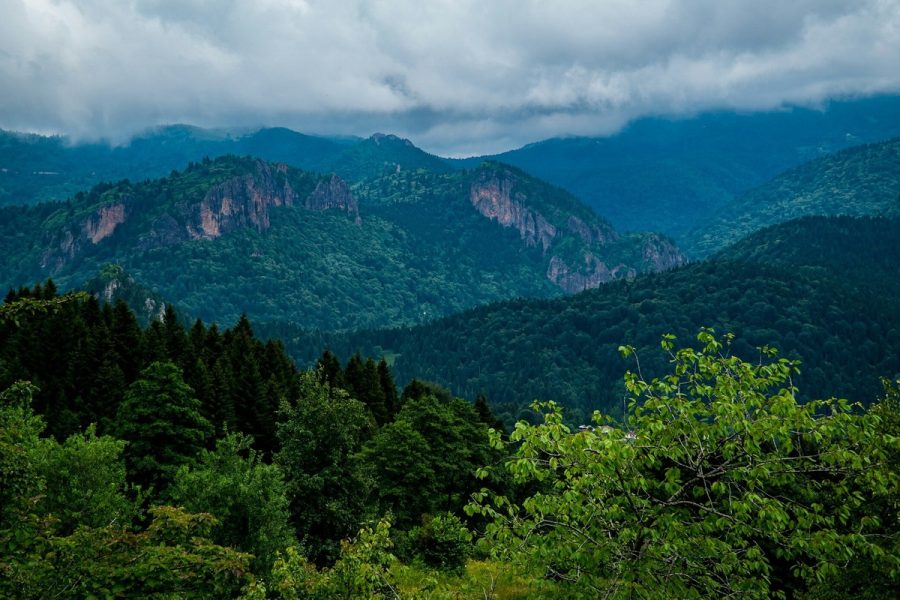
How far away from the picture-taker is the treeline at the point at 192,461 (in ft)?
55.7

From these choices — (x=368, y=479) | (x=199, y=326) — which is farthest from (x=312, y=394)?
(x=199, y=326)

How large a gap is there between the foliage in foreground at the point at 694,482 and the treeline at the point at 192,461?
9.10 feet

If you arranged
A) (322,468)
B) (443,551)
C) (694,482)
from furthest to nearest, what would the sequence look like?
(443,551), (322,468), (694,482)

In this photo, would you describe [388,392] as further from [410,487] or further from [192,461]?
[192,461]

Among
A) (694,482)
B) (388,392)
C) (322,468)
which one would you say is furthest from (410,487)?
(694,482)

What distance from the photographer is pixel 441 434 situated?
2603 inches

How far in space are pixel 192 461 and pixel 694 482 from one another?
44.1 meters

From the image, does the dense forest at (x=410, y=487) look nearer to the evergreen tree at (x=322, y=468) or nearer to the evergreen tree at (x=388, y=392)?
the evergreen tree at (x=322, y=468)

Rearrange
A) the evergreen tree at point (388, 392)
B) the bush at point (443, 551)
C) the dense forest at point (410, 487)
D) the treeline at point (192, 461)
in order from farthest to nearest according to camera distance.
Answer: the evergreen tree at point (388, 392) < the bush at point (443, 551) < the treeline at point (192, 461) < the dense forest at point (410, 487)

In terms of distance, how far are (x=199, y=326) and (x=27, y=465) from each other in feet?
287

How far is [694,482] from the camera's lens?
15.3 m

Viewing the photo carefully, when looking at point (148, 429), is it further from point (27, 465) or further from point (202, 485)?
point (27, 465)

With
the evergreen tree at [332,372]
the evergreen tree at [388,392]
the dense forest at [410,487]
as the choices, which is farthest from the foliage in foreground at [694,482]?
the evergreen tree at [388,392]

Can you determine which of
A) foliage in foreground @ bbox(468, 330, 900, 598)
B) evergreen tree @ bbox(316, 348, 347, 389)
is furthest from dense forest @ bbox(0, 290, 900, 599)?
evergreen tree @ bbox(316, 348, 347, 389)
